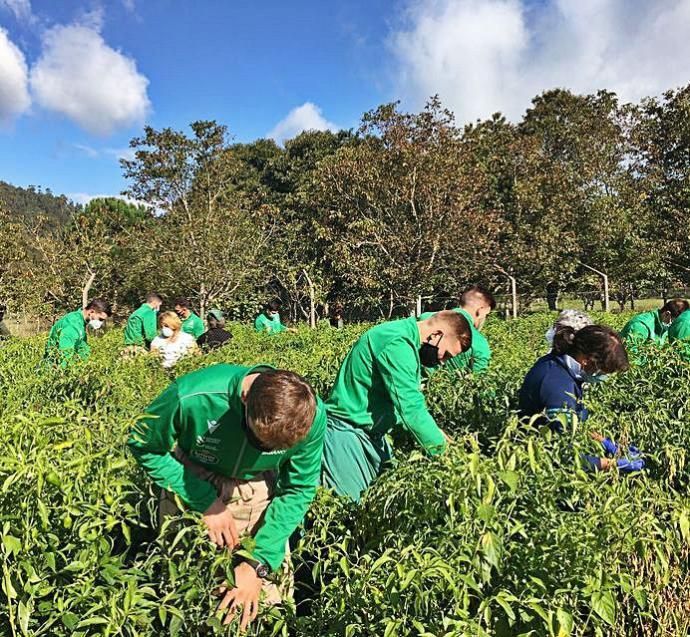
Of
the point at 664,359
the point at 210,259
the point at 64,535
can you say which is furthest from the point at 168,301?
the point at 64,535

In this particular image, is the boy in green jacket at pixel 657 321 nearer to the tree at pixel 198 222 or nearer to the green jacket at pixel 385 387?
the green jacket at pixel 385 387

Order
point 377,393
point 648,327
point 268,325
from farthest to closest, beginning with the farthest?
point 268,325, point 648,327, point 377,393

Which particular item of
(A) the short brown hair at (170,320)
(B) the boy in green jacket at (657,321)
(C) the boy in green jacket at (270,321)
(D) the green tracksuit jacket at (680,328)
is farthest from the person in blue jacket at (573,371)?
(C) the boy in green jacket at (270,321)

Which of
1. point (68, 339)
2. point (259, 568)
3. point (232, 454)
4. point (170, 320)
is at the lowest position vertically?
point (259, 568)

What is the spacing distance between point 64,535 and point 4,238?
1969cm

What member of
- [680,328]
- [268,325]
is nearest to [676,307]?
[680,328]

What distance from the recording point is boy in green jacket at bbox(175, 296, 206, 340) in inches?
324

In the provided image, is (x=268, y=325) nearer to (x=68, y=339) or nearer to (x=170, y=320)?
(x=170, y=320)

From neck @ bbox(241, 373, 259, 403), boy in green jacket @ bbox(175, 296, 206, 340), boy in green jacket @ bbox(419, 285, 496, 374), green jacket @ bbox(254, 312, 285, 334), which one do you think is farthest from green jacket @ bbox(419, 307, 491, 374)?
green jacket @ bbox(254, 312, 285, 334)

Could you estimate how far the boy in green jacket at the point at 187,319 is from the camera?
27.0 ft

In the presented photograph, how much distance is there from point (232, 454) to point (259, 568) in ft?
1.42

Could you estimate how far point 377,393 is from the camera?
124 inches

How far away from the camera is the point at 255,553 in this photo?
6.86 ft

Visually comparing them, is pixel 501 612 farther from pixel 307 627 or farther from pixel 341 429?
pixel 341 429
